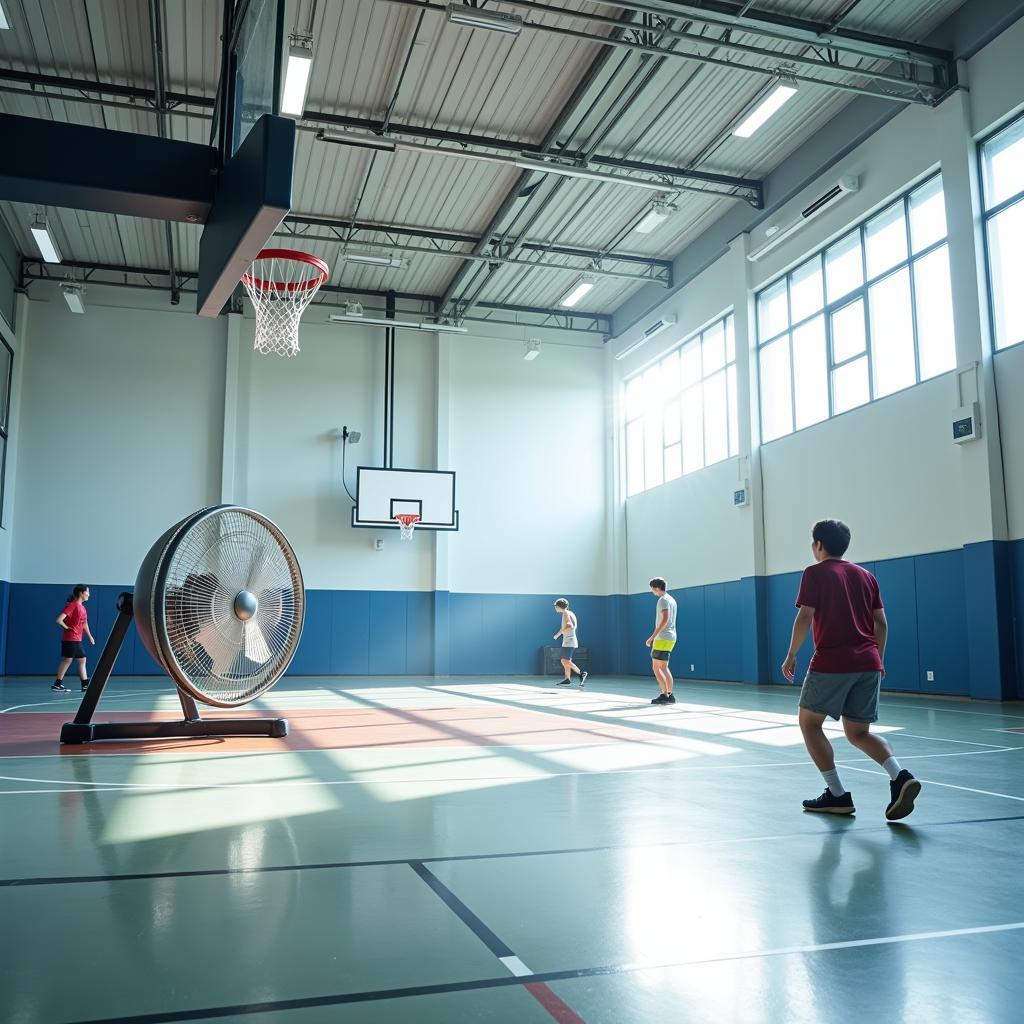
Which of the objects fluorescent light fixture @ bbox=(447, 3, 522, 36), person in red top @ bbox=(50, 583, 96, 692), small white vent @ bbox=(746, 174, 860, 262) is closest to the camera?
fluorescent light fixture @ bbox=(447, 3, 522, 36)

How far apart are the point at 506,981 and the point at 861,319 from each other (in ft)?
51.4

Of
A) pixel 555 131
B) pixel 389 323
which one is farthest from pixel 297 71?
pixel 389 323

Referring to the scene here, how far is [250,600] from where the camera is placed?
7121 millimetres

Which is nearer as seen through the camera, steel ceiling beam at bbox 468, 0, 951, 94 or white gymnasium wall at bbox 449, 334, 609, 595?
steel ceiling beam at bbox 468, 0, 951, 94

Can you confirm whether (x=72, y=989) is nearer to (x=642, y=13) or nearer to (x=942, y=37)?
(x=642, y=13)

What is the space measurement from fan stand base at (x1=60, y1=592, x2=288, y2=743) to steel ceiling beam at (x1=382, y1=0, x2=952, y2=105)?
9.57 metres

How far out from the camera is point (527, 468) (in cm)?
2553

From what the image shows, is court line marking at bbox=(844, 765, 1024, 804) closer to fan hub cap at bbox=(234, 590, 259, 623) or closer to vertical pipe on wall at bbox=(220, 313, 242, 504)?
fan hub cap at bbox=(234, 590, 259, 623)

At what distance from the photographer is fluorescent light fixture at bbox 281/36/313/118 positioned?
12.2 meters

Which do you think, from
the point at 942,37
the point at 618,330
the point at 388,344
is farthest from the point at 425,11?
the point at 618,330

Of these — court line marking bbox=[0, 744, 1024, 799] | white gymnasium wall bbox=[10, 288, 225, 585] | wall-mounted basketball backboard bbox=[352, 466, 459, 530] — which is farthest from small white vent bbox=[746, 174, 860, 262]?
white gymnasium wall bbox=[10, 288, 225, 585]

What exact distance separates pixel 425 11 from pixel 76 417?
13.8 m

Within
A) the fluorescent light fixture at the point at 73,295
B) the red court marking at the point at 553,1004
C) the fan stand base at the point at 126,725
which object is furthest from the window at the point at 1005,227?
the fluorescent light fixture at the point at 73,295

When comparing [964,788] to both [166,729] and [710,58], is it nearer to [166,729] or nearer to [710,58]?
[166,729]
